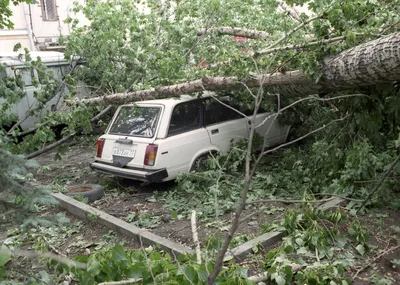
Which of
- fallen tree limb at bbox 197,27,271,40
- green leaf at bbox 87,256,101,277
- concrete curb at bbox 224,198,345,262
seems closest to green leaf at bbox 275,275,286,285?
concrete curb at bbox 224,198,345,262

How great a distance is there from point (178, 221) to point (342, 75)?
8.80 ft

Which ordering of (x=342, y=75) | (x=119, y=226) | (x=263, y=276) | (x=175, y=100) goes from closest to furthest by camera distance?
1. (x=263, y=276)
2. (x=342, y=75)
3. (x=119, y=226)
4. (x=175, y=100)

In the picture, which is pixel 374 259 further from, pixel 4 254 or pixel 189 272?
pixel 4 254

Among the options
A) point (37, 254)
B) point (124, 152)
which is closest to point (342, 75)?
point (37, 254)

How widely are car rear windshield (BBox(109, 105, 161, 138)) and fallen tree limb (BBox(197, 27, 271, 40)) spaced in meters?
2.17

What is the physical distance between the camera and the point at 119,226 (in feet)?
17.6

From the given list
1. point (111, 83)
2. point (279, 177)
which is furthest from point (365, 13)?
point (111, 83)

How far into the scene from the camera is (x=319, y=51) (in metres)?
4.90

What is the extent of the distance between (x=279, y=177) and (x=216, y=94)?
1738mm

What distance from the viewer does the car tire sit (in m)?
6.70

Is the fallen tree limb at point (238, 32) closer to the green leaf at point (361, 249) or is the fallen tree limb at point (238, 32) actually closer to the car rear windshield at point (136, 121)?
the car rear windshield at point (136, 121)

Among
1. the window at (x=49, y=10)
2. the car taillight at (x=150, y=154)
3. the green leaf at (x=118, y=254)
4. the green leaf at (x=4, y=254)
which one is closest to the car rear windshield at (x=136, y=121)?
the car taillight at (x=150, y=154)

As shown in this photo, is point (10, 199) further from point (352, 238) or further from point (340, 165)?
point (340, 165)

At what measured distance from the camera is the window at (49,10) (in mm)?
19609
